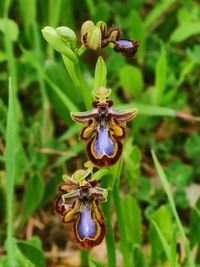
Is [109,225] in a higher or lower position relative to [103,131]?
lower

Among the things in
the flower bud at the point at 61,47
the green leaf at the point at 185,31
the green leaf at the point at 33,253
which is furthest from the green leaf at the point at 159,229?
the green leaf at the point at 185,31

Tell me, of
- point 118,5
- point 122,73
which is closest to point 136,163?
point 122,73

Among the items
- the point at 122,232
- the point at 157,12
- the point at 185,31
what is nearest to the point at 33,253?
the point at 122,232

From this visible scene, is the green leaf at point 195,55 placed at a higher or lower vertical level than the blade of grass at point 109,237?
higher

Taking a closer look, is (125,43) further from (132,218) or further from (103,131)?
(132,218)

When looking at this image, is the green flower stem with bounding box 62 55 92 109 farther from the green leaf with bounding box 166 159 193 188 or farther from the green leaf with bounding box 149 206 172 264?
the green leaf with bounding box 166 159 193 188

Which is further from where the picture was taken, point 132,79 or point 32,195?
point 132,79

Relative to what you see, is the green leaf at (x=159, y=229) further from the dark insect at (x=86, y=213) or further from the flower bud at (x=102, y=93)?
the flower bud at (x=102, y=93)

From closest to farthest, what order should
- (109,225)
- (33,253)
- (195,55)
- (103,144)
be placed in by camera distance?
1. (103,144)
2. (109,225)
3. (33,253)
4. (195,55)
